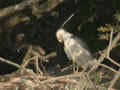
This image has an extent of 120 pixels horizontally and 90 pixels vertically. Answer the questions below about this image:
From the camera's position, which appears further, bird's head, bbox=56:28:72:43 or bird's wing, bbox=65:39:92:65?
bird's head, bbox=56:28:72:43

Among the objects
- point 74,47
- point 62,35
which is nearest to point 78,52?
point 74,47

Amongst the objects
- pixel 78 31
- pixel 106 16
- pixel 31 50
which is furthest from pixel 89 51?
pixel 31 50

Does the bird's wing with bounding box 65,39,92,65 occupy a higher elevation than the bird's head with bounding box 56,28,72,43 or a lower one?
lower

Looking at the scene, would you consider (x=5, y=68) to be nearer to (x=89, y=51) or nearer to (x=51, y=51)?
(x=51, y=51)

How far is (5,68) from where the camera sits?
4703mm

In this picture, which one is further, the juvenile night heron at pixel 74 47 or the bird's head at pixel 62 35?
the bird's head at pixel 62 35

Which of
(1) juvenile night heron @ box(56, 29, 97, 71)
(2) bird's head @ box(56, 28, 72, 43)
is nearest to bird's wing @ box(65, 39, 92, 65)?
(1) juvenile night heron @ box(56, 29, 97, 71)

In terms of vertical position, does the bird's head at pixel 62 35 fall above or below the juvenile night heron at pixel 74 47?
above

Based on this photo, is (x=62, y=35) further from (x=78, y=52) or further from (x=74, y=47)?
(x=78, y=52)

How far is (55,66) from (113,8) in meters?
1.45

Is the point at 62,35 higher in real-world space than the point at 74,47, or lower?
higher

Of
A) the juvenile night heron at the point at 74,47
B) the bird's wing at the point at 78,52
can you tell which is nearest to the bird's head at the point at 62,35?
the juvenile night heron at the point at 74,47

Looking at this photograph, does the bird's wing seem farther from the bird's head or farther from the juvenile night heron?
the bird's head

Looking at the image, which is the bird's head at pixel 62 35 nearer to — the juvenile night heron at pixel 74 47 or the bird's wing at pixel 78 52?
the juvenile night heron at pixel 74 47
